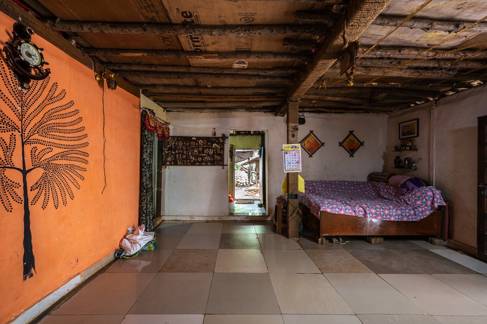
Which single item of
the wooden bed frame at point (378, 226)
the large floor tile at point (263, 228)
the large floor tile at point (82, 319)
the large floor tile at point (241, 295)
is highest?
the wooden bed frame at point (378, 226)

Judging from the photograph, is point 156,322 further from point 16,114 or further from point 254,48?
point 254,48

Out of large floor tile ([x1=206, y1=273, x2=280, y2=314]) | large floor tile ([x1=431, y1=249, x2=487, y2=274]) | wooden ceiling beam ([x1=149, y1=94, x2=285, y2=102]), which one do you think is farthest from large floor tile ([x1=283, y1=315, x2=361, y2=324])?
wooden ceiling beam ([x1=149, y1=94, x2=285, y2=102])

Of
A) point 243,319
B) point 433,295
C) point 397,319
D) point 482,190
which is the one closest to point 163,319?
point 243,319

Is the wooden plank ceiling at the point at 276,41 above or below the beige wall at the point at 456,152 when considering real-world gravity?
above

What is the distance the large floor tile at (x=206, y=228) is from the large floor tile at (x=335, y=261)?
1.91 metres

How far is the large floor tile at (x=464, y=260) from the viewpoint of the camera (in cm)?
334

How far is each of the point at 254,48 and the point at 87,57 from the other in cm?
182

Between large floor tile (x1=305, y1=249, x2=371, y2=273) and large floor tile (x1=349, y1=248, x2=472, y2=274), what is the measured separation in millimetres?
115

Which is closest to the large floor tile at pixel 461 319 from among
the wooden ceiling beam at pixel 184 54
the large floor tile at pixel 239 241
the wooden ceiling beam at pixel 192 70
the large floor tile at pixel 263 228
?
the large floor tile at pixel 239 241

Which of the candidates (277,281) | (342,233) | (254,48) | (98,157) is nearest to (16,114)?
(98,157)

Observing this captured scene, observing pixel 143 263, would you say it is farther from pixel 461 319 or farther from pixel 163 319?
pixel 461 319

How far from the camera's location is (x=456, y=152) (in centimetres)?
419

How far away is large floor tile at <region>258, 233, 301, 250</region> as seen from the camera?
409 cm

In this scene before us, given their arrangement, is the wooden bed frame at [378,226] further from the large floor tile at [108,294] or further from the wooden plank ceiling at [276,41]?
the large floor tile at [108,294]
